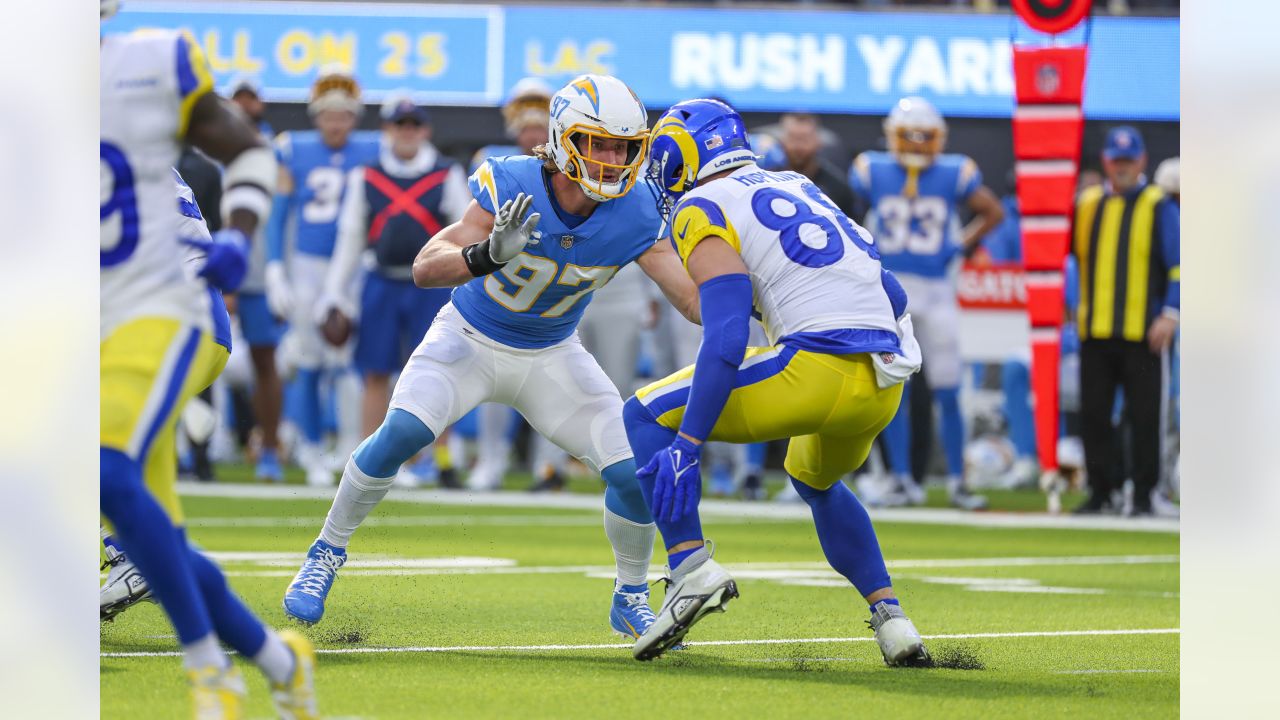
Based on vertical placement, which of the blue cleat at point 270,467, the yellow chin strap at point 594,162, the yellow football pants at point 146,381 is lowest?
the blue cleat at point 270,467

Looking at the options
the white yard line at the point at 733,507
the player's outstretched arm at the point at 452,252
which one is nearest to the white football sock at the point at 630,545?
the player's outstretched arm at the point at 452,252

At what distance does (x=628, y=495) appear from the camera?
18.9ft

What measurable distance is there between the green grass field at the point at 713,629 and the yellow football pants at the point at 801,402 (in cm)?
63

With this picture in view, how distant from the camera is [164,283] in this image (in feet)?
12.8

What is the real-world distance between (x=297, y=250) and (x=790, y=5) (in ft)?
24.6

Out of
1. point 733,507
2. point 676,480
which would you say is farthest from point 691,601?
point 733,507

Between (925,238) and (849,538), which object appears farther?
(925,238)

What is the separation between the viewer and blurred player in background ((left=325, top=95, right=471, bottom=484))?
36.8ft

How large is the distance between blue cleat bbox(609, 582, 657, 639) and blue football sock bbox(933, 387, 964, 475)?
18.7ft

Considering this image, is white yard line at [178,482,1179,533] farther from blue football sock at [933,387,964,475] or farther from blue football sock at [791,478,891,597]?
blue football sock at [791,478,891,597]

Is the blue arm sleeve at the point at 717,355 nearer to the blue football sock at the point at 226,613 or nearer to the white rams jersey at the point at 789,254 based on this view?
the white rams jersey at the point at 789,254

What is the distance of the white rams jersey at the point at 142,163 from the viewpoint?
3.87 metres

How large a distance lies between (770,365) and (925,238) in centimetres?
631

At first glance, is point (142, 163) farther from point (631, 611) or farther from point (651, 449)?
point (631, 611)
